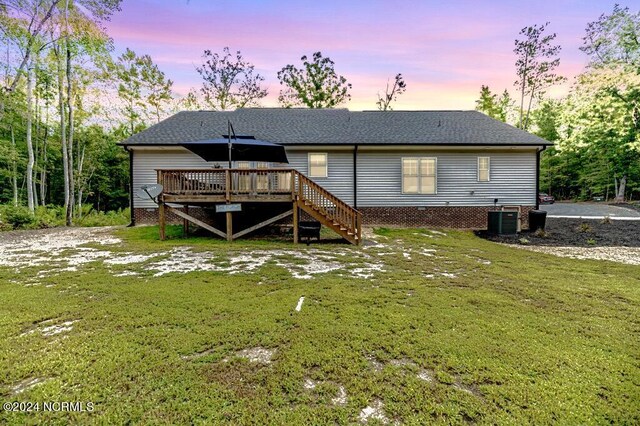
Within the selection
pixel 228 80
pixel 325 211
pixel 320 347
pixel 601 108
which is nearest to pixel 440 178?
pixel 325 211

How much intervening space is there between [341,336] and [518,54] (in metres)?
29.2

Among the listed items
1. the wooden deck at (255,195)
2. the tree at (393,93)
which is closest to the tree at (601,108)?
the tree at (393,93)

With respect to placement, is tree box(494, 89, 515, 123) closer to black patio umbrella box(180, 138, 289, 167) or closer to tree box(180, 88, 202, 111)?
tree box(180, 88, 202, 111)

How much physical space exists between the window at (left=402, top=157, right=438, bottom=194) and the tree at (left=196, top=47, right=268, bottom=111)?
17.0 meters

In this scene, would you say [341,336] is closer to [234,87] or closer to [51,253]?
[51,253]

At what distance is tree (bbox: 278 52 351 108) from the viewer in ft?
83.7

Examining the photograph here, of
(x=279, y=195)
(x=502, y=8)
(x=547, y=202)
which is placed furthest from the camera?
(x=547, y=202)

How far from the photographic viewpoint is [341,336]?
3.08m

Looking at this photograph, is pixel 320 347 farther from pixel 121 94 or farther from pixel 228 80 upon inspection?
pixel 228 80

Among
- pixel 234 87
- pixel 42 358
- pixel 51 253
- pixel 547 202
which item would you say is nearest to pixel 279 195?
pixel 51 253

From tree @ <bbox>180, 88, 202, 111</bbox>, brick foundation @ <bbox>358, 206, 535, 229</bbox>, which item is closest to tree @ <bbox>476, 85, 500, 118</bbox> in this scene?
brick foundation @ <bbox>358, 206, 535, 229</bbox>

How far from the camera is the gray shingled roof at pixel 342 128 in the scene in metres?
11.7

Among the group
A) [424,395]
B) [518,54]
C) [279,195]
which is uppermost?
[518,54]

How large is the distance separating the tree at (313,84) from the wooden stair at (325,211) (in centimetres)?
1911
